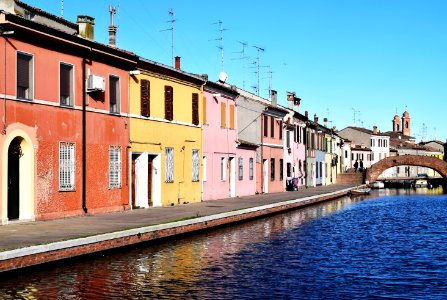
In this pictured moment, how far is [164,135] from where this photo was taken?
32.5 m

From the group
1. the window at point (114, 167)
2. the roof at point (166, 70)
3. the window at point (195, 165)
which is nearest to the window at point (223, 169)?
the window at point (195, 165)

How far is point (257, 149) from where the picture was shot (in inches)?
1901

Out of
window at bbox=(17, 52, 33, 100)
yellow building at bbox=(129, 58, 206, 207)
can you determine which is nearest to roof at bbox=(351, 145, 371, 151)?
yellow building at bbox=(129, 58, 206, 207)

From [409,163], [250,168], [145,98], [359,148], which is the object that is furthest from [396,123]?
[145,98]

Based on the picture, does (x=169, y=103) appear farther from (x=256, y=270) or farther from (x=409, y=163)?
(x=409, y=163)

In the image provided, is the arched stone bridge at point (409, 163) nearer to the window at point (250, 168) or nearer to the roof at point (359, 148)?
the roof at point (359, 148)

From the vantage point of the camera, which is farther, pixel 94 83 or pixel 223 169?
pixel 223 169

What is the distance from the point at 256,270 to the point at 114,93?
1430cm

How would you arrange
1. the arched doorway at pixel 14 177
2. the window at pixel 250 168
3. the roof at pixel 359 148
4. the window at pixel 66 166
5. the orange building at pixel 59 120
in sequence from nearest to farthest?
1. the orange building at pixel 59 120
2. the arched doorway at pixel 14 177
3. the window at pixel 66 166
4. the window at pixel 250 168
5. the roof at pixel 359 148

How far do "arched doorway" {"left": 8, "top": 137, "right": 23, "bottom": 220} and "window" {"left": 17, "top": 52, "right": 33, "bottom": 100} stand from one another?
60.0 inches

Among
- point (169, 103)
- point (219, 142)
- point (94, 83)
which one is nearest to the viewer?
point (94, 83)

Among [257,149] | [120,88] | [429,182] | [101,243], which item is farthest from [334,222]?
[429,182]

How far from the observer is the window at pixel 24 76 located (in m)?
22.3

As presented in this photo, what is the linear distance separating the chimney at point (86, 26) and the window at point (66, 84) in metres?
3.77
